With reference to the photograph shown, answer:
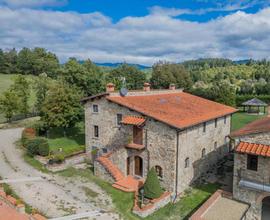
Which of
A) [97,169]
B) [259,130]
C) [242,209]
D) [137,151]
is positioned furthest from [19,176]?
[259,130]

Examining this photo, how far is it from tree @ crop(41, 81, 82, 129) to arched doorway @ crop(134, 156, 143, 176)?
12.2 m

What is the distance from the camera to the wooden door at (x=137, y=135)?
870 inches

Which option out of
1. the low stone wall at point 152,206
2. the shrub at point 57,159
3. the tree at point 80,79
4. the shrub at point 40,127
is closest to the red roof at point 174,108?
the low stone wall at point 152,206

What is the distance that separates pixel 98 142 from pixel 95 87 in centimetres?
1974

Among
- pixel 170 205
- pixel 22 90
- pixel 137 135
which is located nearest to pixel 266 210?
pixel 170 205

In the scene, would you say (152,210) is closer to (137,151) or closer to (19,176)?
(137,151)

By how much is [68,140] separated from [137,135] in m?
13.6

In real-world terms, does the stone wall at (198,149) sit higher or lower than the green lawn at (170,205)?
higher

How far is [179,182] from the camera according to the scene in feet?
67.2

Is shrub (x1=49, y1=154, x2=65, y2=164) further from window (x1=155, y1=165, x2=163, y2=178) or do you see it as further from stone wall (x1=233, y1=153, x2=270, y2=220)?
stone wall (x1=233, y1=153, x2=270, y2=220)

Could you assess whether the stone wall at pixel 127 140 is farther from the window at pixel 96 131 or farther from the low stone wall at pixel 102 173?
the low stone wall at pixel 102 173

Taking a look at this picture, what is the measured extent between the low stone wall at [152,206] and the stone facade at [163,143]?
0.86m

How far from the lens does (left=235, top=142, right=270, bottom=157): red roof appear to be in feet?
50.9

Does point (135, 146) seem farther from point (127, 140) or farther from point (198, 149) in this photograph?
point (198, 149)
